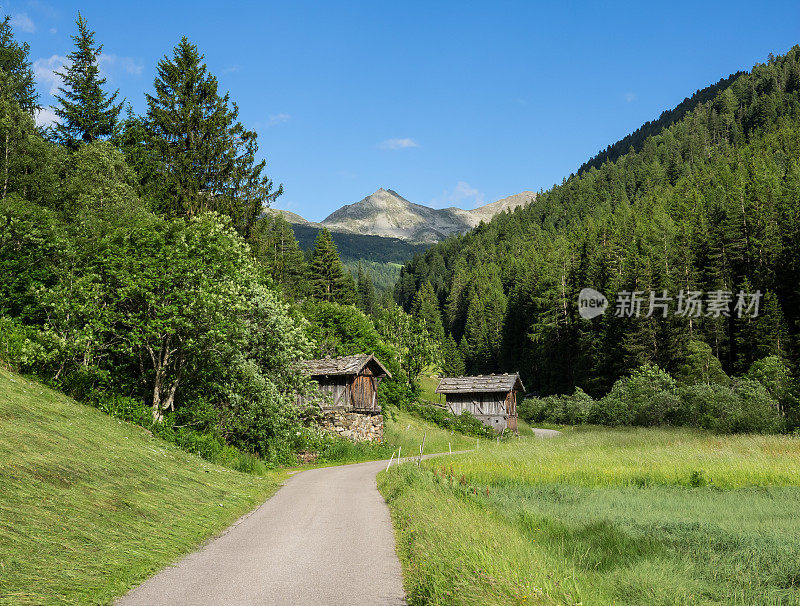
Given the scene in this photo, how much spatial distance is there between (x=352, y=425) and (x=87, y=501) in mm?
30184

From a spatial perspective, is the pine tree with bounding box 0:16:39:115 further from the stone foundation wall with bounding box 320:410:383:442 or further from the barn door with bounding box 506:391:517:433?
the barn door with bounding box 506:391:517:433

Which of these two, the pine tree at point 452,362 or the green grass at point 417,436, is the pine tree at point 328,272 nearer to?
the green grass at point 417,436

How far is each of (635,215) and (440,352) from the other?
82.9 m

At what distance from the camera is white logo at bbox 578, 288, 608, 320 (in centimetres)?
8693

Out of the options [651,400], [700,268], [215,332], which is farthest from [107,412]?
[700,268]

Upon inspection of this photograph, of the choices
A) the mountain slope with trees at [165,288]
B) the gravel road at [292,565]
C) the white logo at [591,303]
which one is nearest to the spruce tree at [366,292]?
the white logo at [591,303]

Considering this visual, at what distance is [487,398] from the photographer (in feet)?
191

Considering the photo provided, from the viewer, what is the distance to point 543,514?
42.7 feet

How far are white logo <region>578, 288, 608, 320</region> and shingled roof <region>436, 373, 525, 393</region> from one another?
31.5 m

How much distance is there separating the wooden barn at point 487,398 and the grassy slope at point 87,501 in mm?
41140

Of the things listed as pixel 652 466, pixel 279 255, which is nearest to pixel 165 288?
pixel 652 466

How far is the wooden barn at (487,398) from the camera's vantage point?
5734cm

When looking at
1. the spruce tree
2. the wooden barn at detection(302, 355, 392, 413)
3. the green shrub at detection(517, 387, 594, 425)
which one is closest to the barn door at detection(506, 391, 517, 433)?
the green shrub at detection(517, 387, 594, 425)

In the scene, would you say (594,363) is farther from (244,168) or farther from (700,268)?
(244,168)
